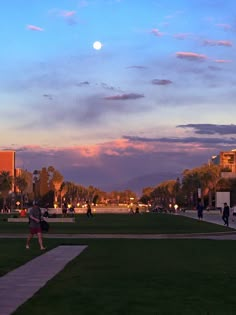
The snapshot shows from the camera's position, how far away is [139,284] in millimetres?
12922

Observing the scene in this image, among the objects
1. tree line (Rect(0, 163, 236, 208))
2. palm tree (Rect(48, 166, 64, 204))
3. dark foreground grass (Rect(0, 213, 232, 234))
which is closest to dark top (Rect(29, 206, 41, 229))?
Answer: dark foreground grass (Rect(0, 213, 232, 234))

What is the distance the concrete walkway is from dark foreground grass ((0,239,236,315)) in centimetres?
20

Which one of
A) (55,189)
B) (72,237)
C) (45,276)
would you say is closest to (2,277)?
(45,276)

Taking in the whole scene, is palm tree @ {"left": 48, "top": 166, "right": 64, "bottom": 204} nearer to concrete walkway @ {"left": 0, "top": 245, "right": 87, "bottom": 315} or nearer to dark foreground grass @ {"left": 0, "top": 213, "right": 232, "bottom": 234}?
dark foreground grass @ {"left": 0, "top": 213, "right": 232, "bottom": 234}

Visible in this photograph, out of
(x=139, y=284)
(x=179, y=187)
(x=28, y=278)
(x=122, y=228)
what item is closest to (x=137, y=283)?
(x=139, y=284)

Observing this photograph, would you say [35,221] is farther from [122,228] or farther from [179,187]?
[179,187]

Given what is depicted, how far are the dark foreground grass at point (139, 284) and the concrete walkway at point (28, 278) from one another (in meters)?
0.20

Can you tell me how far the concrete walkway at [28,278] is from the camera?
418 inches

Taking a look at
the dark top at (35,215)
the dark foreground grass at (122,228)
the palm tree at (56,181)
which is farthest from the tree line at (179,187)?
the dark top at (35,215)

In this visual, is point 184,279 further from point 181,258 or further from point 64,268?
point 181,258

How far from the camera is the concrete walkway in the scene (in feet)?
34.9

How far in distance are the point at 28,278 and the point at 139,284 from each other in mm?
2471

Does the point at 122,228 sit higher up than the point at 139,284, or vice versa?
the point at 122,228

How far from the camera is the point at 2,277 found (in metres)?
14.0
